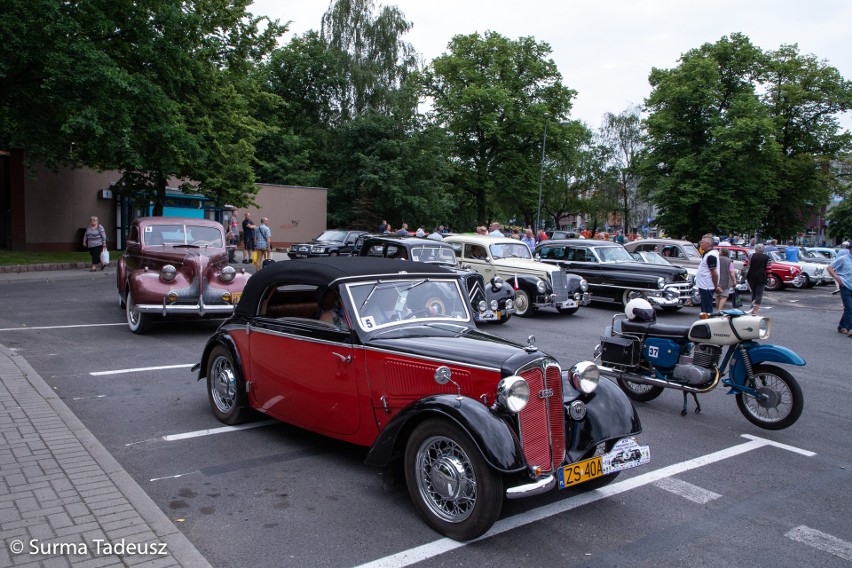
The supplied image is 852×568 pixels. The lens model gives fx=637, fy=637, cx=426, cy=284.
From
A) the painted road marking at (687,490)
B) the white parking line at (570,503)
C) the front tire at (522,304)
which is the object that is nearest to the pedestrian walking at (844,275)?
the front tire at (522,304)

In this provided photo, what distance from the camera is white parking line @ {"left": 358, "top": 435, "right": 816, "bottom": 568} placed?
3.74 metres

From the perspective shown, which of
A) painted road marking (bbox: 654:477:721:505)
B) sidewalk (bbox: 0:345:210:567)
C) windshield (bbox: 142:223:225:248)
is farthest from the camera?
windshield (bbox: 142:223:225:248)

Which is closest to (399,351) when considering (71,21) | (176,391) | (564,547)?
(564,547)

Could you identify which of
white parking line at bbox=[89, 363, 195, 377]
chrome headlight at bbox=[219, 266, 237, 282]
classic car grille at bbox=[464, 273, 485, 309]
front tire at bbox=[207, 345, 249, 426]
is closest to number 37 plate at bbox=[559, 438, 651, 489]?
front tire at bbox=[207, 345, 249, 426]

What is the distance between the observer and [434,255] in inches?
569

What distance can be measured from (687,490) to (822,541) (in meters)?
0.97

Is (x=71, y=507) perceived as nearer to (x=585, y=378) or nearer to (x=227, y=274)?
(x=585, y=378)

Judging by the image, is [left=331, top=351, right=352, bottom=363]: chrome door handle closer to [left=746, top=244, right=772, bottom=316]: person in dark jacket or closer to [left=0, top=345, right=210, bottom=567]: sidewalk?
[left=0, top=345, right=210, bottom=567]: sidewalk

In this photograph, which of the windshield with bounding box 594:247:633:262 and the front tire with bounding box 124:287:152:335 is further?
the windshield with bounding box 594:247:633:262

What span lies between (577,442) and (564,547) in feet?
2.55

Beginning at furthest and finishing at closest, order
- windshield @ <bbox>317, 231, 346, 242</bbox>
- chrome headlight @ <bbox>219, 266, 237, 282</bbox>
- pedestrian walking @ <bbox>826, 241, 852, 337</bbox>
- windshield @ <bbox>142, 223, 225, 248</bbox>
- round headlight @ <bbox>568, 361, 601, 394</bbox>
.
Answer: windshield @ <bbox>317, 231, 346, 242</bbox>
pedestrian walking @ <bbox>826, 241, 852, 337</bbox>
windshield @ <bbox>142, 223, 225, 248</bbox>
chrome headlight @ <bbox>219, 266, 237, 282</bbox>
round headlight @ <bbox>568, 361, 601, 394</bbox>

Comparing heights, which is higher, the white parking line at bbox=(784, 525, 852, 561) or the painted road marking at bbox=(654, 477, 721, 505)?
the painted road marking at bbox=(654, 477, 721, 505)

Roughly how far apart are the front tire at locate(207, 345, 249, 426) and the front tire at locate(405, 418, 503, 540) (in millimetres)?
2389

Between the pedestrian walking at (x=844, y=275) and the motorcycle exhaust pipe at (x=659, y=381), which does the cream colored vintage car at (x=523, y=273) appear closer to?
the pedestrian walking at (x=844, y=275)
